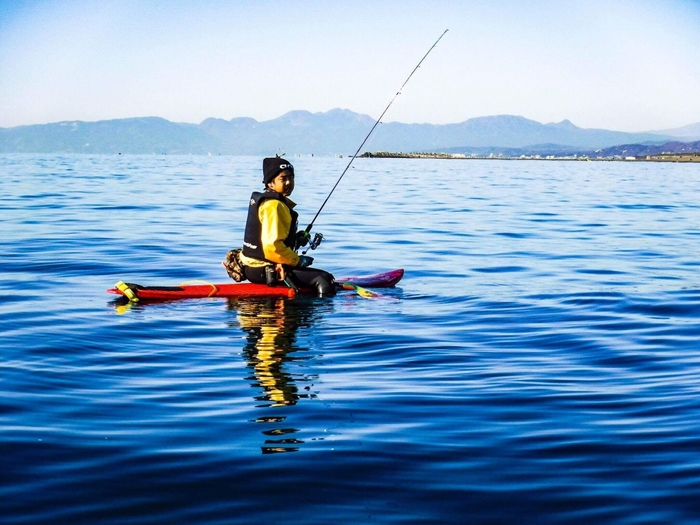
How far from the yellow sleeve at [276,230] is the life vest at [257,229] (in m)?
0.06

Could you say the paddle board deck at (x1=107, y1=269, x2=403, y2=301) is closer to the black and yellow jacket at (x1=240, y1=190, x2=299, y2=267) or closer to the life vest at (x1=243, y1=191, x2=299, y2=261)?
the black and yellow jacket at (x1=240, y1=190, x2=299, y2=267)

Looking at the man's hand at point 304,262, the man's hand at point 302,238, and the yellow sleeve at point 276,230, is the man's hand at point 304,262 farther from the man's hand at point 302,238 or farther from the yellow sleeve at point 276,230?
the yellow sleeve at point 276,230

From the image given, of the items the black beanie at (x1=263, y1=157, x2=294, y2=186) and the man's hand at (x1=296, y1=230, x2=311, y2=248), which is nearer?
the black beanie at (x1=263, y1=157, x2=294, y2=186)

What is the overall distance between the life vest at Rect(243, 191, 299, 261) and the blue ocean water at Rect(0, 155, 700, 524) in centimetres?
75

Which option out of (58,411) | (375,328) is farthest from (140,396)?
(375,328)

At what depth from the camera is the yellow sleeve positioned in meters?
12.0

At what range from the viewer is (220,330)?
1046 cm

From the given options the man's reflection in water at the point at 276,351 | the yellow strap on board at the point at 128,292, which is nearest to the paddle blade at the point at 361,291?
the man's reflection in water at the point at 276,351

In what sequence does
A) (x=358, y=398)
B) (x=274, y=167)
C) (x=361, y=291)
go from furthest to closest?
(x=361, y=291) < (x=274, y=167) < (x=358, y=398)

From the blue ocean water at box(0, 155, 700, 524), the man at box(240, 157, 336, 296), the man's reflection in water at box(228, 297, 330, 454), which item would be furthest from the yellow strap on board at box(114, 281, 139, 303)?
the man at box(240, 157, 336, 296)

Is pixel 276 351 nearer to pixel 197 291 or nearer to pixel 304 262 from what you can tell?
pixel 197 291

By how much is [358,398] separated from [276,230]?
5406mm

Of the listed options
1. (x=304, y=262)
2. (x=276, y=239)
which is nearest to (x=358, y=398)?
(x=276, y=239)

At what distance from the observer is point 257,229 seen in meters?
12.3
